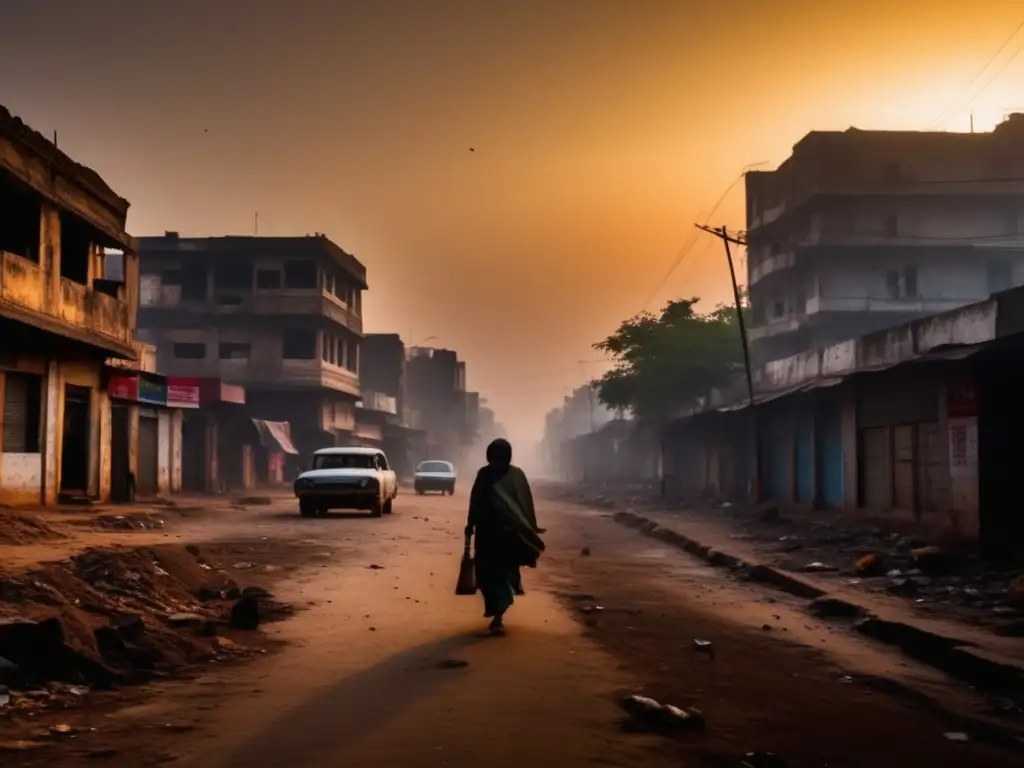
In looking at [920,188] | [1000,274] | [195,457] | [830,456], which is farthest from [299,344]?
[1000,274]

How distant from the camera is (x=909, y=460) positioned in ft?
64.9

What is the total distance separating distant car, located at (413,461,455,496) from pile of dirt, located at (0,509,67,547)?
98.9ft

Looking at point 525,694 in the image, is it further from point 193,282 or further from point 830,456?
point 193,282

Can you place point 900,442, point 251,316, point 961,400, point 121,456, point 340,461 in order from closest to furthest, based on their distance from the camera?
point 961,400, point 900,442, point 340,461, point 121,456, point 251,316

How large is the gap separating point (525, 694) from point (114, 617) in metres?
4.11

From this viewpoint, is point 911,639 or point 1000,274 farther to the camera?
point 1000,274

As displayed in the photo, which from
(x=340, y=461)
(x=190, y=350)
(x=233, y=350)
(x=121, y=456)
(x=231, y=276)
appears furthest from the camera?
(x=231, y=276)

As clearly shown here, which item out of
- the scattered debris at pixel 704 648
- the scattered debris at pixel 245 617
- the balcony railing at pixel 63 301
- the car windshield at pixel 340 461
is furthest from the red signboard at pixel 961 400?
the balcony railing at pixel 63 301

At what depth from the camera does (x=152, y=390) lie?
3106 centimetres

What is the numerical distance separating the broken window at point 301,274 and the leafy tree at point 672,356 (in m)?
15.4

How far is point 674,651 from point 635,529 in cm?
1934

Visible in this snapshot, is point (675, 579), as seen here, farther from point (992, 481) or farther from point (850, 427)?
point (850, 427)

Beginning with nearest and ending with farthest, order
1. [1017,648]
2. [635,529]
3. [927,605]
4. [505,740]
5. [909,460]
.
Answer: [505,740]
[1017,648]
[927,605]
[909,460]
[635,529]

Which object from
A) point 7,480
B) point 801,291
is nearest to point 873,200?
point 801,291
